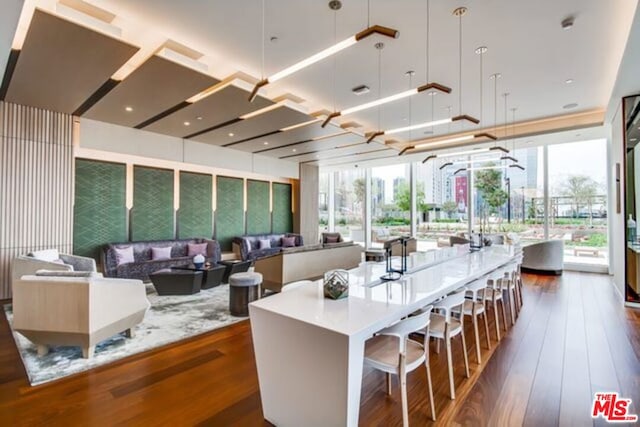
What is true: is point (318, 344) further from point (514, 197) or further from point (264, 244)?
point (514, 197)

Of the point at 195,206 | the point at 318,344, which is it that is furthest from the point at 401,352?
the point at 195,206

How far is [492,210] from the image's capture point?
9.20m

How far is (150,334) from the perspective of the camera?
366cm

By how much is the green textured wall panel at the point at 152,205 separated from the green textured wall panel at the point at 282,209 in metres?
3.55

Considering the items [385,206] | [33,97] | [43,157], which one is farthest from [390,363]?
[385,206]

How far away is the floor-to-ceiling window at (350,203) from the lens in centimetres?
1220

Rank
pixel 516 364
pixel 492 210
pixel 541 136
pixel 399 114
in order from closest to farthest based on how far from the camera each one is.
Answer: pixel 516 364 → pixel 399 114 → pixel 541 136 → pixel 492 210

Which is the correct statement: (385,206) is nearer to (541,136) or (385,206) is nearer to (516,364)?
(541,136)

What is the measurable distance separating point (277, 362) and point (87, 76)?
4.60m

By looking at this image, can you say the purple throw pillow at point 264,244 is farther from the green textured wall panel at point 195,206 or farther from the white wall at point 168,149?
the white wall at point 168,149

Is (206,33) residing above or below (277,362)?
above

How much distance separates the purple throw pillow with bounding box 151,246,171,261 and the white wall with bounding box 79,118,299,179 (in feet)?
7.09

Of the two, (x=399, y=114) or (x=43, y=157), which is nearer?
(x=43, y=157)

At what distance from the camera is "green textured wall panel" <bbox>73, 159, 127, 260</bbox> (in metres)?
6.07
